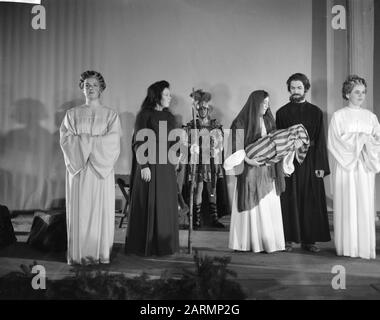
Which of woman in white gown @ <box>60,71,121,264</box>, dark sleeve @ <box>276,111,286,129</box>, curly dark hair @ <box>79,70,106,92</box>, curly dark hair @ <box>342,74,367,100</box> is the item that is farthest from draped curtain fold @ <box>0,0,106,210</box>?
curly dark hair @ <box>342,74,367,100</box>

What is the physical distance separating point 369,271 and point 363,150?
107cm

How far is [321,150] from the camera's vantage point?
14.0 feet

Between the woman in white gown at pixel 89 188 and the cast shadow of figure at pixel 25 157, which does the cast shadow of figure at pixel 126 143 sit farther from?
the cast shadow of figure at pixel 25 157

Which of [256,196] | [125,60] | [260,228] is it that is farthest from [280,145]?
[125,60]

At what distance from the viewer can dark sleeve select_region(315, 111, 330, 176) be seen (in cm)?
424

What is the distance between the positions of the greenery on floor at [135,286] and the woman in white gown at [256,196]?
36 centimetres

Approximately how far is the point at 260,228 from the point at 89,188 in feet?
5.10

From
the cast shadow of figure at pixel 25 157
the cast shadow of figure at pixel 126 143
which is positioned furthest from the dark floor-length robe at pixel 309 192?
the cast shadow of figure at pixel 25 157

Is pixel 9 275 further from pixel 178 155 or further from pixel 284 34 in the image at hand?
pixel 284 34

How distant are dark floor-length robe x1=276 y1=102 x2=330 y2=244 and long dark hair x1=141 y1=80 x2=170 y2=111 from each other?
1.21m

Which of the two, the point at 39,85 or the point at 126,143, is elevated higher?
the point at 39,85

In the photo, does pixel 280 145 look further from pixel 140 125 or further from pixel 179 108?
pixel 140 125

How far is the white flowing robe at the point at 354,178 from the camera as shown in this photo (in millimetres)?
4172
